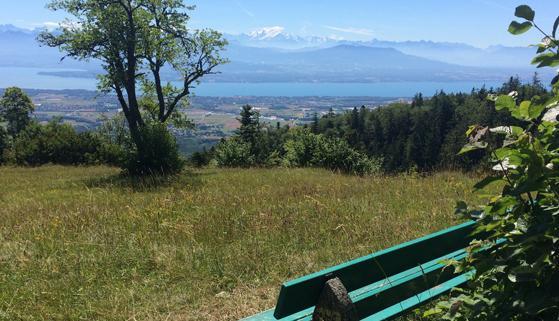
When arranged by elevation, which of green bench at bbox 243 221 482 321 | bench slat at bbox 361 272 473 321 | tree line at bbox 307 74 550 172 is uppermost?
green bench at bbox 243 221 482 321

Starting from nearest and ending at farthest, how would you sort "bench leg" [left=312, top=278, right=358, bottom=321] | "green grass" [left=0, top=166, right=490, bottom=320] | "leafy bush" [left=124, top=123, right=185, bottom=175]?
"bench leg" [left=312, top=278, right=358, bottom=321], "green grass" [left=0, top=166, right=490, bottom=320], "leafy bush" [left=124, top=123, right=185, bottom=175]

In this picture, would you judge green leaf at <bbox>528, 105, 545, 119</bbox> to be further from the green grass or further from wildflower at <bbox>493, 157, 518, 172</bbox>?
the green grass

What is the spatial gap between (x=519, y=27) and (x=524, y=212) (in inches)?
29.9

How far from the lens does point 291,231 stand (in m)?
5.77

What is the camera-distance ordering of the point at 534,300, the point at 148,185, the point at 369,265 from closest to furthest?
the point at 534,300 < the point at 369,265 < the point at 148,185

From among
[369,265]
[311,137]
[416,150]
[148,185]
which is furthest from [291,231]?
[416,150]

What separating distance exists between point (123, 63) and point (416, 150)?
93727mm

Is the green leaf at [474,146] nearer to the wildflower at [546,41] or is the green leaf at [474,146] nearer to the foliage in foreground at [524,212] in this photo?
the foliage in foreground at [524,212]

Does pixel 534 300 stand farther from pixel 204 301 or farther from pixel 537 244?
pixel 204 301

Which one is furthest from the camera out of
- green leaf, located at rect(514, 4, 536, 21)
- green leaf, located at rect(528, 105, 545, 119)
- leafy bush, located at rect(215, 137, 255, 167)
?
leafy bush, located at rect(215, 137, 255, 167)

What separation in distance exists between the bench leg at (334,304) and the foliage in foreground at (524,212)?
0.47 metres

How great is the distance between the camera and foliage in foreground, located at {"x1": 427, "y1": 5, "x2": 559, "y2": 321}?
5.39ft

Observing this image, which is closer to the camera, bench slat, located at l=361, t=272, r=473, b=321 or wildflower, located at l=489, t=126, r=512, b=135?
wildflower, located at l=489, t=126, r=512, b=135

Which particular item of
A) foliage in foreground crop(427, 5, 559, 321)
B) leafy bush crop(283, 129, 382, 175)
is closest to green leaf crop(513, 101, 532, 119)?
foliage in foreground crop(427, 5, 559, 321)
